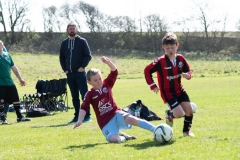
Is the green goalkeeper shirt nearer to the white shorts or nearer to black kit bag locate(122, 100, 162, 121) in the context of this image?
black kit bag locate(122, 100, 162, 121)


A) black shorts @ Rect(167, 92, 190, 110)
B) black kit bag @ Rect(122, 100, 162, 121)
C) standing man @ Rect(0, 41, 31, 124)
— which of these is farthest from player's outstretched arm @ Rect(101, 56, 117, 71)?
standing man @ Rect(0, 41, 31, 124)

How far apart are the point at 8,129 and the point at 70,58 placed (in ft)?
8.34

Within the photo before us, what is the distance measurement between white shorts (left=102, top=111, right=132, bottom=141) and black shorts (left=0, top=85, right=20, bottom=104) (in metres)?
5.37

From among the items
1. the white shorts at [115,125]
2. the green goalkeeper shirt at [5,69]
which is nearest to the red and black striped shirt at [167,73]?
the white shorts at [115,125]

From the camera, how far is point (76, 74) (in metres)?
11.5

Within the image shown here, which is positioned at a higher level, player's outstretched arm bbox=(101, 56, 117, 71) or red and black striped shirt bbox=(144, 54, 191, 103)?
player's outstretched arm bbox=(101, 56, 117, 71)

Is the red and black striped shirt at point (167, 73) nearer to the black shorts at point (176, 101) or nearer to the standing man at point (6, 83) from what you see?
the black shorts at point (176, 101)

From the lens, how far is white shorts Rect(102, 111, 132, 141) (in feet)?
25.0

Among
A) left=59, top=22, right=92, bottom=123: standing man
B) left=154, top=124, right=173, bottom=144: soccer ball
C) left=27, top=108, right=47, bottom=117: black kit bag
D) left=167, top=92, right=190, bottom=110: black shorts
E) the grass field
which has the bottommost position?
left=27, top=108, right=47, bottom=117: black kit bag

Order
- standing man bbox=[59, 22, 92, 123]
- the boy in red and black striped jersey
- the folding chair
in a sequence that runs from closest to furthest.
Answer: the boy in red and black striped jersey
standing man bbox=[59, 22, 92, 123]
the folding chair

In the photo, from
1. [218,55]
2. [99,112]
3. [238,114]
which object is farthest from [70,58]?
[218,55]

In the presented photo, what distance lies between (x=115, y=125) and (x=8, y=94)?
559 centimetres

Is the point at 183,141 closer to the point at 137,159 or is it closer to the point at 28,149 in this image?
the point at 137,159

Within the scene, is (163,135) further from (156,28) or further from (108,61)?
(156,28)
